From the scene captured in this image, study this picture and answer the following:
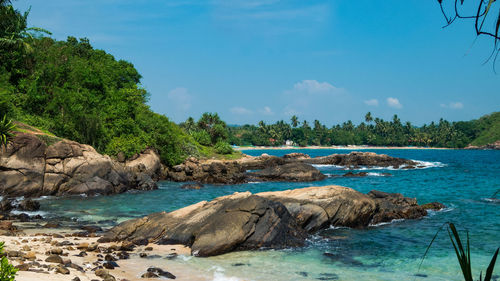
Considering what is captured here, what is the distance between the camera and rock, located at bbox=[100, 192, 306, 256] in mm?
15758

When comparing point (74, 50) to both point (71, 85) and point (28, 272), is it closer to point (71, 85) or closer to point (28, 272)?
point (71, 85)

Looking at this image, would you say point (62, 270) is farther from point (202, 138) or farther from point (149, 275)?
point (202, 138)

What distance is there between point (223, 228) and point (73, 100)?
1374 inches

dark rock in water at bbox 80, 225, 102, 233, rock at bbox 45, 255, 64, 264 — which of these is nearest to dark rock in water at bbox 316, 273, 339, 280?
rock at bbox 45, 255, 64, 264

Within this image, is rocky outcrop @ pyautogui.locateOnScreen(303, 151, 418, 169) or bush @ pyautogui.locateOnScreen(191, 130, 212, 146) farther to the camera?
bush @ pyautogui.locateOnScreen(191, 130, 212, 146)

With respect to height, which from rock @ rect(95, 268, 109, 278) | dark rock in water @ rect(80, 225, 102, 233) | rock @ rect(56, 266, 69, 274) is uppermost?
rock @ rect(56, 266, 69, 274)

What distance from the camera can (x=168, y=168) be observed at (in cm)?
5147

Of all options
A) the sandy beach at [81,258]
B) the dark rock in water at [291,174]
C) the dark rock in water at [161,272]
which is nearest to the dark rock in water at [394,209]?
the sandy beach at [81,258]

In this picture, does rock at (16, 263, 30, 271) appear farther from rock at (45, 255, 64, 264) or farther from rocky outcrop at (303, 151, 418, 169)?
rocky outcrop at (303, 151, 418, 169)

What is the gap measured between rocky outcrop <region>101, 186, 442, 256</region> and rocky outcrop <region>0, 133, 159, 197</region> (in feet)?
48.8

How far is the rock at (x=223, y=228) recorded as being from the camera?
51.7 feet

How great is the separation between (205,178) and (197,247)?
32.0 meters

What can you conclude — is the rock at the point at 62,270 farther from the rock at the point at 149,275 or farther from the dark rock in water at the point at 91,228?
the dark rock in water at the point at 91,228

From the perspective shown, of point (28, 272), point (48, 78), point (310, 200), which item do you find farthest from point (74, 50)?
point (28, 272)
